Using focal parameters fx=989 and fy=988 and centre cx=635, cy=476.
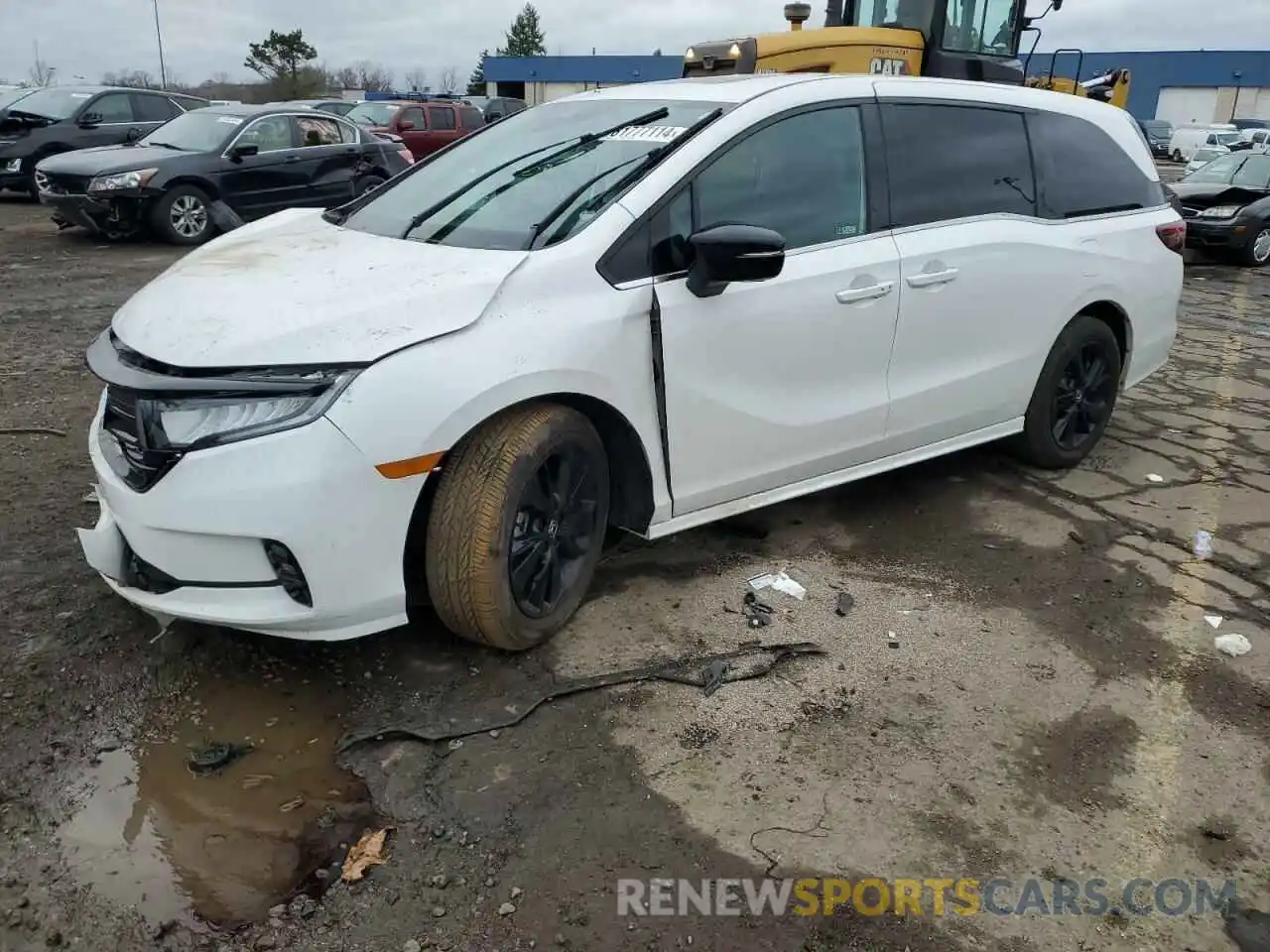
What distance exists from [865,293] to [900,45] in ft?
19.3

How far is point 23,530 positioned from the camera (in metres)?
3.86

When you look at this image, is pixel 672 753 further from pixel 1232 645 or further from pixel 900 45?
pixel 900 45

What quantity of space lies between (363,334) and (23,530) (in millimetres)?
2117

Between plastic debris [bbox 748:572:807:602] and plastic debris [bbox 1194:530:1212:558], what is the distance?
179 centimetres

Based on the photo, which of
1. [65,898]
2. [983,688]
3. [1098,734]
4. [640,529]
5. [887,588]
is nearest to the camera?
[65,898]

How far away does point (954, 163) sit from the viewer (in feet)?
13.5

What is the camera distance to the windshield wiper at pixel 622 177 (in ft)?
10.5

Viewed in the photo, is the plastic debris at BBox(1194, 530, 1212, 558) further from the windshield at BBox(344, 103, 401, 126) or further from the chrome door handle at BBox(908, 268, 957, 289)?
the windshield at BBox(344, 103, 401, 126)

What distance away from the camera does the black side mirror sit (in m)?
3.09

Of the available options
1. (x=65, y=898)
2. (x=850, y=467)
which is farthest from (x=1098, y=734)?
(x=65, y=898)

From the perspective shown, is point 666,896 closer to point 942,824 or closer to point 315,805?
point 942,824

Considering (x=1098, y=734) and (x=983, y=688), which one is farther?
(x=983, y=688)

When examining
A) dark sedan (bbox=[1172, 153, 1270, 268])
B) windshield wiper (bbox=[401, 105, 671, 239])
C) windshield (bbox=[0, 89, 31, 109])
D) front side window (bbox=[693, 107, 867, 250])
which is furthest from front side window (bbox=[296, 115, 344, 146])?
dark sedan (bbox=[1172, 153, 1270, 268])

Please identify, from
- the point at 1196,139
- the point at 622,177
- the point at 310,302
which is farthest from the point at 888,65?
the point at 1196,139
